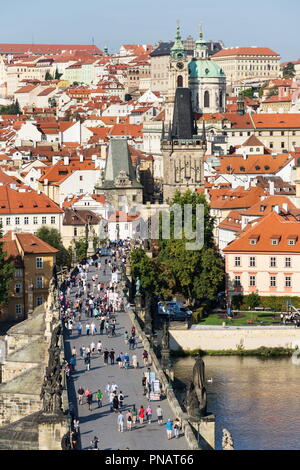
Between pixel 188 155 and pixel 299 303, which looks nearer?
pixel 299 303

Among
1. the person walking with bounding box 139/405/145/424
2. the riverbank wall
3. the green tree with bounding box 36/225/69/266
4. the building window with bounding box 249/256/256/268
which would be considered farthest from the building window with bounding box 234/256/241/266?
the person walking with bounding box 139/405/145/424

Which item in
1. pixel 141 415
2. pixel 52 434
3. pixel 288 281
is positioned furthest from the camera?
pixel 288 281

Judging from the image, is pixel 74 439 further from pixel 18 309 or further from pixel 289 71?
pixel 289 71

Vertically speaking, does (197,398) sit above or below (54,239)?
below

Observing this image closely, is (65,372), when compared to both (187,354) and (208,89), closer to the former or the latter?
(187,354)

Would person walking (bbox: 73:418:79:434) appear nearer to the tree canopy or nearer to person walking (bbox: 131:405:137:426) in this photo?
person walking (bbox: 131:405:137:426)

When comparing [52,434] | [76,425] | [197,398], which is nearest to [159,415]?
[197,398]

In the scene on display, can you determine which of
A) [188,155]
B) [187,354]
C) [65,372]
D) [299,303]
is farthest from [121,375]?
[188,155]
